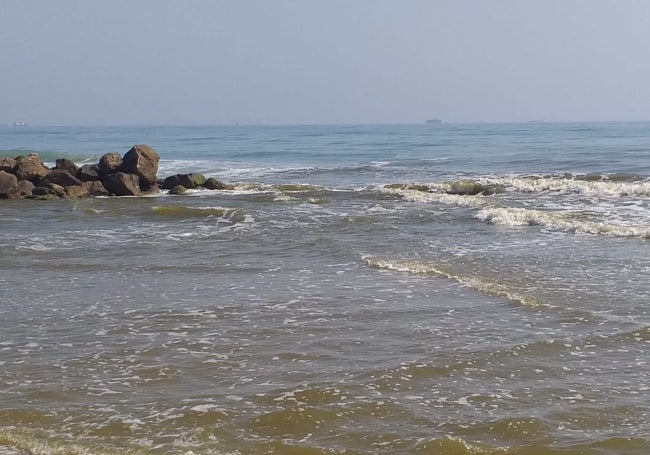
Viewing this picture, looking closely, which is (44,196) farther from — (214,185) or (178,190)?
(214,185)

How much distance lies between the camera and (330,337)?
807cm

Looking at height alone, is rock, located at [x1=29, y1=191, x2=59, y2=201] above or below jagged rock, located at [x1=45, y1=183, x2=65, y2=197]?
below

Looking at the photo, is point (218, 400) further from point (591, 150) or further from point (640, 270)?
point (591, 150)

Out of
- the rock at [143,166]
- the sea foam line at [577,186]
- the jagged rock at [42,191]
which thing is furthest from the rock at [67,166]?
the sea foam line at [577,186]

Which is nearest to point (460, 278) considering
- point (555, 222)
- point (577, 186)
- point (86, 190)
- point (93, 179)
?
point (555, 222)

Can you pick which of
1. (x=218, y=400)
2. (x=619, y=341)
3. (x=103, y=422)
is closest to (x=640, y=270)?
(x=619, y=341)

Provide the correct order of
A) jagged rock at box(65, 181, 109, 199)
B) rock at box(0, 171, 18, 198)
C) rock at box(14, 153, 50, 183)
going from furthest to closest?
1. rock at box(14, 153, 50, 183)
2. jagged rock at box(65, 181, 109, 199)
3. rock at box(0, 171, 18, 198)

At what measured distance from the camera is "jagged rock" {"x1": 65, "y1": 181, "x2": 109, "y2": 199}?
26.0 metres

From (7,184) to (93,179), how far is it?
319 centimetres

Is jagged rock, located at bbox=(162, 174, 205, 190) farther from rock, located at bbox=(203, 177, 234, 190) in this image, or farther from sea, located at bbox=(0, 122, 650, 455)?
sea, located at bbox=(0, 122, 650, 455)

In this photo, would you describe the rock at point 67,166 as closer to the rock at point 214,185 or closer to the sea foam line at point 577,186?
the rock at point 214,185

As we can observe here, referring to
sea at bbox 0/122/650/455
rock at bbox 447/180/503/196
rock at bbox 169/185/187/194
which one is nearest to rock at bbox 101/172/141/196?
rock at bbox 169/185/187/194

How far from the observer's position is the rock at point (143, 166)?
27.6 m

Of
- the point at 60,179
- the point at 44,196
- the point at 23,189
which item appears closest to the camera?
the point at 44,196
